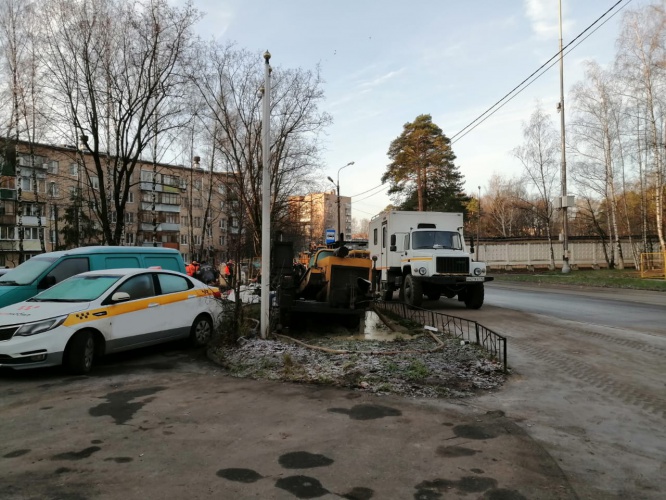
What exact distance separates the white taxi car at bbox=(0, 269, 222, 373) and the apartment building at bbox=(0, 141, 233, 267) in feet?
45.3

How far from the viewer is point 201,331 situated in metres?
9.20

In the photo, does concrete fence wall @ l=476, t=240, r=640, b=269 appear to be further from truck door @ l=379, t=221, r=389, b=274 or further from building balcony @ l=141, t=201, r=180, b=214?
building balcony @ l=141, t=201, r=180, b=214

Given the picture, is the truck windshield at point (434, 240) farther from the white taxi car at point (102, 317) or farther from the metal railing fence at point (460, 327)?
the white taxi car at point (102, 317)

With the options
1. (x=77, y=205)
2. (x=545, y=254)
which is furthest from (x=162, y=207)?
(x=545, y=254)

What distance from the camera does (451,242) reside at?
609 inches

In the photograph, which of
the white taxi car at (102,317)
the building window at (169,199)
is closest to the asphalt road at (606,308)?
the white taxi car at (102,317)

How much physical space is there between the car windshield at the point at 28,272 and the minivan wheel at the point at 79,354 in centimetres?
266

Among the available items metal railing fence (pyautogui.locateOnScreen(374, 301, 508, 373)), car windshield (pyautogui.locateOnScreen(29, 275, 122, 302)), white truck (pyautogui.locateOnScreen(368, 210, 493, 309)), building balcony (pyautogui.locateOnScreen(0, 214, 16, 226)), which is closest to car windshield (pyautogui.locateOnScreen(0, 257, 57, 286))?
car windshield (pyautogui.locateOnScreen(29, 275, 122, 302))

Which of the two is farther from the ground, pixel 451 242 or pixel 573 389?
pixel 451 242

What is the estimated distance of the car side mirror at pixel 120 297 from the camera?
745cm

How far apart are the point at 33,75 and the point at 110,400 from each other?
23.1m

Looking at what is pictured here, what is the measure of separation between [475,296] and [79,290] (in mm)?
11029

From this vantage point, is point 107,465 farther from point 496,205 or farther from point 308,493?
point 496,205

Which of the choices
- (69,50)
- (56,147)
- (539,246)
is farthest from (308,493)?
(539,246)
